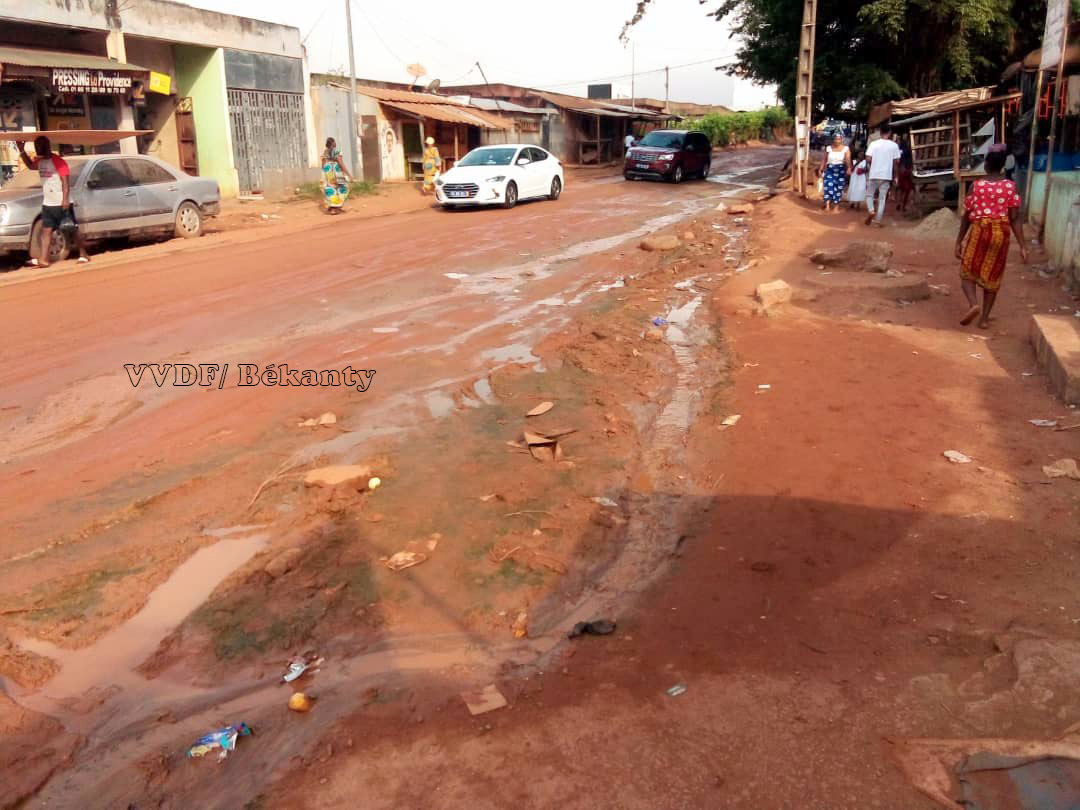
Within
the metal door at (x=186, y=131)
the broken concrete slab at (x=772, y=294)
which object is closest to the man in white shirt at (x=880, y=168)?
the broken concrete slab at (x=772, y=294)

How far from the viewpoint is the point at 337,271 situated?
38.7 feet

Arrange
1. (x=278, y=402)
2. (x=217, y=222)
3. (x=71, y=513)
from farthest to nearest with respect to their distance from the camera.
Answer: (x=217, y=222) → (x=278, y=402) → (x=71, y=513)

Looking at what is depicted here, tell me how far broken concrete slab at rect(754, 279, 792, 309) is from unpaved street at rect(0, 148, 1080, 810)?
0.77m

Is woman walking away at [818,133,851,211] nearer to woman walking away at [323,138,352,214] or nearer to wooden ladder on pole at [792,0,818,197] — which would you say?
wooden ladder on pole at [792,0,818,197]

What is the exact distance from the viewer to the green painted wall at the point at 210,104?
22016 millimetres

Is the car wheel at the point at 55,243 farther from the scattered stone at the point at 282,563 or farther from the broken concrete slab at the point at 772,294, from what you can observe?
the scattered stone at the point at 282,563

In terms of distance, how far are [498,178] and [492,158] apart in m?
1.26

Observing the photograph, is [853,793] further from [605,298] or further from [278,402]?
[605,298]

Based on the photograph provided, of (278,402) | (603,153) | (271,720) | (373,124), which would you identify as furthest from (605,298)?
(603,153)

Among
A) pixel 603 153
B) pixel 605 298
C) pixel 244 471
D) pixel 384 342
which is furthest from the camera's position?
pixel 603 153

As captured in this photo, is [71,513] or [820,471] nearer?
[71,513]

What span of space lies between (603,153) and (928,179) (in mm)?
27498

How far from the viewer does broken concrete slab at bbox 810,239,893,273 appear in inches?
461

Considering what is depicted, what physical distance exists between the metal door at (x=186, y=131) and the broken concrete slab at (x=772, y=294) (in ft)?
57.6
